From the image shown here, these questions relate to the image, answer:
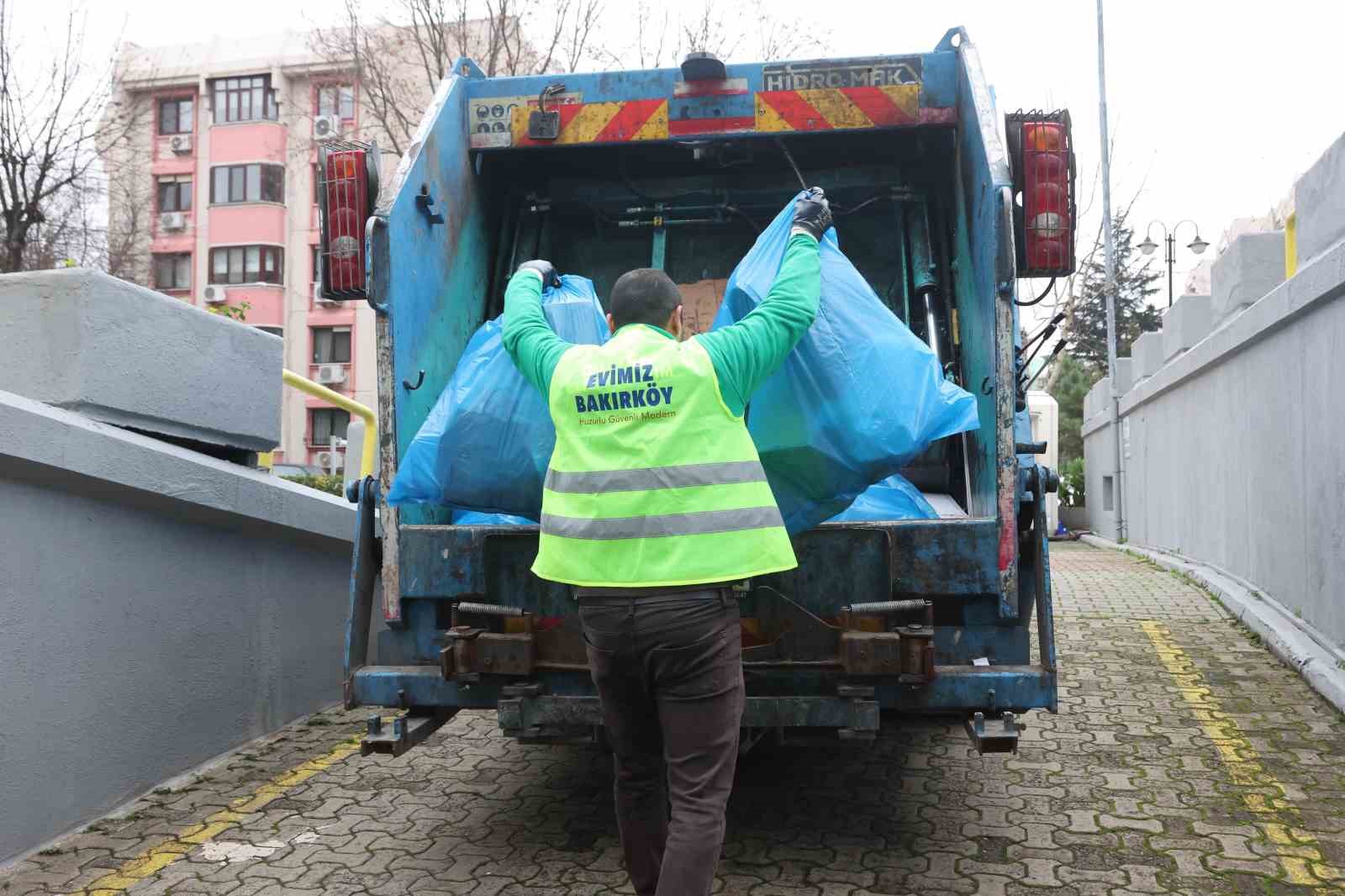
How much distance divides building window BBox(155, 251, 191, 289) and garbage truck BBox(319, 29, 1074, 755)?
1293 inches

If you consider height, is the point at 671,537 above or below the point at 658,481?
below

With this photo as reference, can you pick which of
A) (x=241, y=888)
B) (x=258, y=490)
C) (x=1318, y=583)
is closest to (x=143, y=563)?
(x=258, y=490)

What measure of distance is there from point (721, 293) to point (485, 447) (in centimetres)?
173

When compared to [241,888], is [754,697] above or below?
above

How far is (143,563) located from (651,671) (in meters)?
2.31

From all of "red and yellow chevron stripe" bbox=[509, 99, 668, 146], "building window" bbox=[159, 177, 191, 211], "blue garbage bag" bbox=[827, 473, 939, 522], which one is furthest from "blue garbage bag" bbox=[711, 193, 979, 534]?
"building window" bbox=[159, 177, 191, 211]

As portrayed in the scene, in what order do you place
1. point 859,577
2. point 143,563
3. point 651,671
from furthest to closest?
1. point 143,563
2. point 859,577
3. point 651,671

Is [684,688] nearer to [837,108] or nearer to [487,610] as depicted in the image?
[487,610]

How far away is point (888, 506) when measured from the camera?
3.62 metres

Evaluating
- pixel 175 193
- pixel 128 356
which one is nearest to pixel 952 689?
pixel 128 356

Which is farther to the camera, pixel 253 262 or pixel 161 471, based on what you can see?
pixel 253 262

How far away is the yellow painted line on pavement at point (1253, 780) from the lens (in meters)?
3.39

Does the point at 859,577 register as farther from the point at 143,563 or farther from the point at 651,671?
the point at 143,563

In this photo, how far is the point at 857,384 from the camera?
312 centimetres
